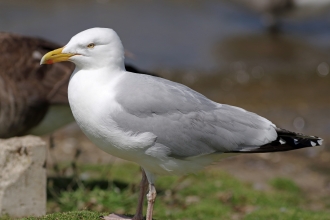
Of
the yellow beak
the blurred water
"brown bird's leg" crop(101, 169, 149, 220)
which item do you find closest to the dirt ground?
"brown bird's leg" crop(101, 169, 149, 220)

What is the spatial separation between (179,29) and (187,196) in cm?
882

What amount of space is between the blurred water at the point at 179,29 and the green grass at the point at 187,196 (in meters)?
5.78

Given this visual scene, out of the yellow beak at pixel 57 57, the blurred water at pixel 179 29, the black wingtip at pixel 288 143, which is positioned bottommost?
the black wingtip at pixel 288 143

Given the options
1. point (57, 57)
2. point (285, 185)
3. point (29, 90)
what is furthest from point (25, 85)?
point (285, 185)

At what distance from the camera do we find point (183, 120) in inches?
194

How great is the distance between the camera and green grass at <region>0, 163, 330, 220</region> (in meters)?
6.77

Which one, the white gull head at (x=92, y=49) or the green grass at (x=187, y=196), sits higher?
the white gull head at (x=92, y=49)

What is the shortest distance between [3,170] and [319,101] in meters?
7.31

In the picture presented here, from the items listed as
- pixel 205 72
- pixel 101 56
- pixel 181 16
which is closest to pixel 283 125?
pixel 205 72

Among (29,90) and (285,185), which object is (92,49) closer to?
(29,90)

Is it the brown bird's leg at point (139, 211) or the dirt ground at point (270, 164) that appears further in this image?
the dirt ground at point (270, 164)

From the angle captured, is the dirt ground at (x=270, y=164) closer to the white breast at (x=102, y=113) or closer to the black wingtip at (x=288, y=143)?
the black wingtip at (x=288, y=143)

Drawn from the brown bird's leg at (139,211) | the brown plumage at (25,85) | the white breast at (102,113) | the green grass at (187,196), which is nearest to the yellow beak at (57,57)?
the white breast at (102,113)

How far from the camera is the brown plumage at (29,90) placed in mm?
7035
